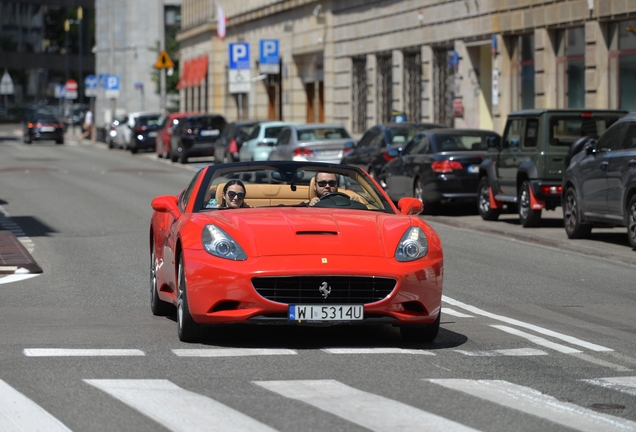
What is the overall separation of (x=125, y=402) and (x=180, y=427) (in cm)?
74

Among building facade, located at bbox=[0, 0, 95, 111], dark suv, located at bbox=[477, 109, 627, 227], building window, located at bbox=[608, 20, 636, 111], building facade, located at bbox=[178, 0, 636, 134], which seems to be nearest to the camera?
dark suv, located at bbox=[477, 109, 627, 227]

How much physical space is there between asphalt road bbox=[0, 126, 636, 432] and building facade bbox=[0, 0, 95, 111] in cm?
11535

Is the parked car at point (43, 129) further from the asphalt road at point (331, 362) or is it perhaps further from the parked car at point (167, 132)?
the asphalt road at point (331, 362)

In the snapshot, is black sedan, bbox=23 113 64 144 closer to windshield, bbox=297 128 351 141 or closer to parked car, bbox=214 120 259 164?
parked car, bbox=214 120 259 164

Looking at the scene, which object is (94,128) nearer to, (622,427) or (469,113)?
(469,113)

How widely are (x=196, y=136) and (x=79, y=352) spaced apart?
124 feet

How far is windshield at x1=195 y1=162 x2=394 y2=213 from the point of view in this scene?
10.3 meters

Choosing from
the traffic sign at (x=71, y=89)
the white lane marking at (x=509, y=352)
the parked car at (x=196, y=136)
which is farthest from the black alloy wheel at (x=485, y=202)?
the traffic sign at (x=71, y=89)

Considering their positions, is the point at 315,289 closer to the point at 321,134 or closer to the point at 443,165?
the point at 443,165

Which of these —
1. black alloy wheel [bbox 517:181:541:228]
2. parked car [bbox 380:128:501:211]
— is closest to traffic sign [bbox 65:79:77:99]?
parked car [bbox 380:128:501:211]

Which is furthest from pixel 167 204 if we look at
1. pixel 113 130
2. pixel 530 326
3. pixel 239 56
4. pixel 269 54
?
pixel 113 130

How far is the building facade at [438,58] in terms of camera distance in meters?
31.5

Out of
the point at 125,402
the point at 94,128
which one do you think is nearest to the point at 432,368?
the point at 125,402

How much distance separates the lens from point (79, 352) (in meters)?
8.93
